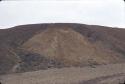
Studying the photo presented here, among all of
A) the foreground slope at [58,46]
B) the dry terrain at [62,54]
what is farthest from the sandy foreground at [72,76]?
the foreground slope at [58,46]

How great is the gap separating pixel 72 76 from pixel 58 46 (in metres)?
12.7

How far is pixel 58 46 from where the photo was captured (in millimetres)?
46531

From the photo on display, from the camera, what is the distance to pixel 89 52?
1793 inches

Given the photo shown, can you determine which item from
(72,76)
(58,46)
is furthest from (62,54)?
(72,76)

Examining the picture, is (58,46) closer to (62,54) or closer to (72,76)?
(62,54)

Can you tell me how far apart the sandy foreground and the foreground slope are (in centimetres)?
248

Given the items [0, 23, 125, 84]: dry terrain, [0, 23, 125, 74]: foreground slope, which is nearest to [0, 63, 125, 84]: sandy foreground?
[0, 23, 125, 84]: dry terrain

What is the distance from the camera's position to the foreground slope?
4053 centimetres

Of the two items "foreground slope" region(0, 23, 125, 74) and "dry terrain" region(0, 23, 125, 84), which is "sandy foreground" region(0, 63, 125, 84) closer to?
"dry terrain" region(0, 23, 125, 84)

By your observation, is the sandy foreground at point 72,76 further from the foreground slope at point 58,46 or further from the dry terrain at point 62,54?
the foreground slope at point 58,46

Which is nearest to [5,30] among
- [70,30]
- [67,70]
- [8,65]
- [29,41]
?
[29,41]

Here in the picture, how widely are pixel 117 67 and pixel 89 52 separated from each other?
7104 mm

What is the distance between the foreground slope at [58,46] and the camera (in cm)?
4053

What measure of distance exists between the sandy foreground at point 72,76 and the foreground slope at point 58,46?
248 cm
